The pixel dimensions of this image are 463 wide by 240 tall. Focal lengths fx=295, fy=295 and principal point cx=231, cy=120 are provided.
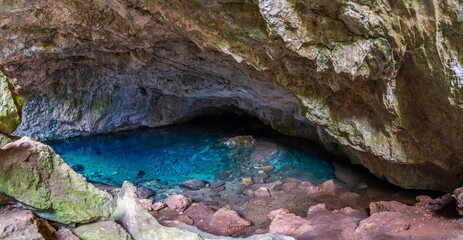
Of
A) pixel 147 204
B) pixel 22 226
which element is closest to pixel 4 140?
pixel 22 226

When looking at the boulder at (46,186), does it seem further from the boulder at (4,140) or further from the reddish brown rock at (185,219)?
the reddish brown rock at (185,219)

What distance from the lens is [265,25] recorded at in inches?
200

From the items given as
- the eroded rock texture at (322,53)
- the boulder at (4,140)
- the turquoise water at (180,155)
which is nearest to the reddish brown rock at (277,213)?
the eroded rock texture at (322,53)

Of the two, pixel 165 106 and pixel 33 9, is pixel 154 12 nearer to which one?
pixel 33 9

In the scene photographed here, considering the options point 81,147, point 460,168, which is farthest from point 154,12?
point 81,147

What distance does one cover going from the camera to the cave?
351 cm

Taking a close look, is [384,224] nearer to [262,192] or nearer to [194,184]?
[262,192]

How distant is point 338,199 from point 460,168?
238 cm

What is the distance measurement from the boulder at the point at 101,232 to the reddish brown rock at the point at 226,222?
243 centimetres

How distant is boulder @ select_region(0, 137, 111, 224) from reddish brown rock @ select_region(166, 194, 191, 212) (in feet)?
9.87

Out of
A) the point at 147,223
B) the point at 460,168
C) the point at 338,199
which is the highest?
the point at 460,168

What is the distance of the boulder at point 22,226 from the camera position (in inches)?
108

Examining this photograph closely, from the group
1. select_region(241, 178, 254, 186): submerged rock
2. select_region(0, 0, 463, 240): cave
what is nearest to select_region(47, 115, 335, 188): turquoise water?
select_region(0, 0, 463, 240): cave

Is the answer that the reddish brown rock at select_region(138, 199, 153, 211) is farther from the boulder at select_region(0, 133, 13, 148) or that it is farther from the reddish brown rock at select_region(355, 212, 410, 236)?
the reddish brown rock at select_region(355, 212, 410, 236)
